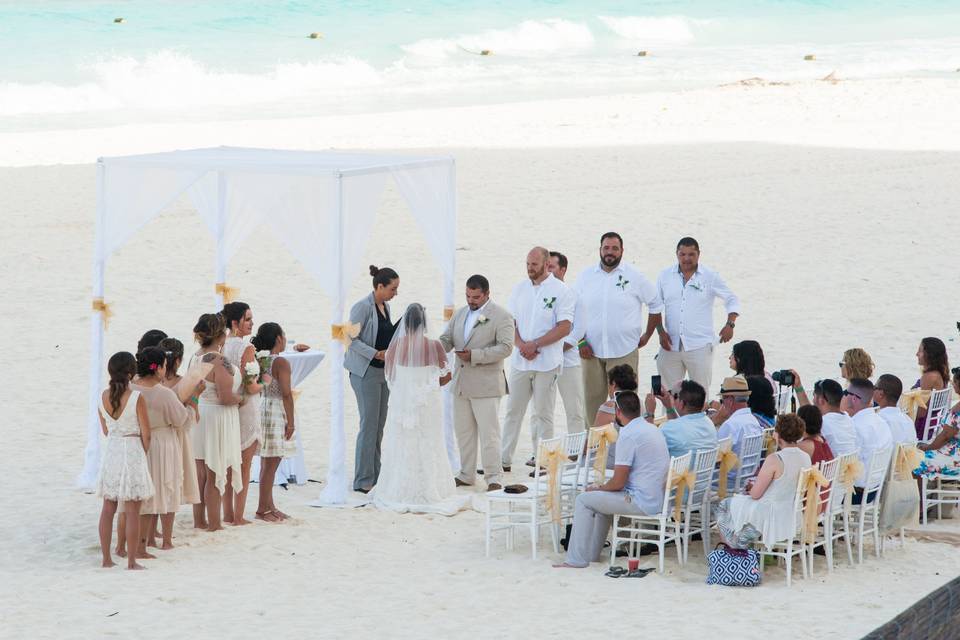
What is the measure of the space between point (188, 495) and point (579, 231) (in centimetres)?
1143

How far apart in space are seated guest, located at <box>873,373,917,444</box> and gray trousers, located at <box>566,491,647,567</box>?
5.67 ft

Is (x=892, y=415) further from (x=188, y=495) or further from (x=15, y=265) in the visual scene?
(x=15, y=265)

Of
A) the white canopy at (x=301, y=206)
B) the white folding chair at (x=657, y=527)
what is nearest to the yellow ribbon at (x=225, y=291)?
the white canopy at (x=301, y=206)

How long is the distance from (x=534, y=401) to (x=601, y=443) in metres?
2.01

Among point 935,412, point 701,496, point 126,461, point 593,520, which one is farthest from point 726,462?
point 126,461

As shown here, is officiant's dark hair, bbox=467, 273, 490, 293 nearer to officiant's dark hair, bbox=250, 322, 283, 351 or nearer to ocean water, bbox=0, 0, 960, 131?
officiant's dark hair, bbox=250, 322, 283, 351

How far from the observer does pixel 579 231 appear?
1869 centimetres

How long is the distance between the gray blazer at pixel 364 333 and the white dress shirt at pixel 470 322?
0.60 meters

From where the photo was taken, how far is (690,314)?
10195 millimetres

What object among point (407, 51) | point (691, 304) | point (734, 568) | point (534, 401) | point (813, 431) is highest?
point (407, 51)

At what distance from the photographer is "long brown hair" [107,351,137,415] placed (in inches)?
290

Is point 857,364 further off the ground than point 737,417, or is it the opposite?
point 857,364

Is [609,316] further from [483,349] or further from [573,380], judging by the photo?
[483,349]

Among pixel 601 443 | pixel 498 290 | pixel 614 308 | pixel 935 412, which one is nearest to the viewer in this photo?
pixel 601 443
